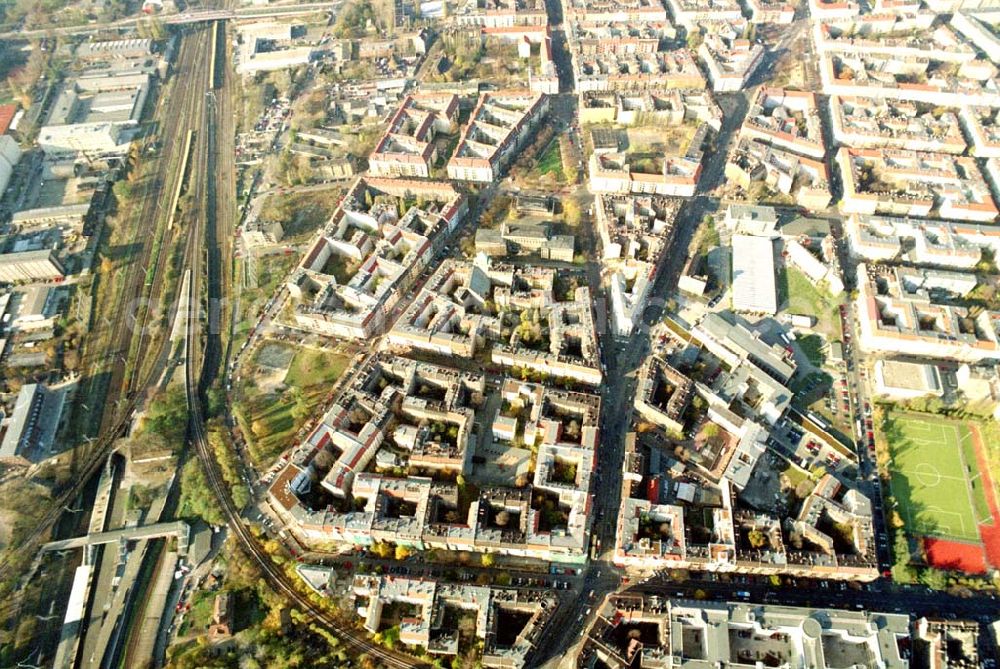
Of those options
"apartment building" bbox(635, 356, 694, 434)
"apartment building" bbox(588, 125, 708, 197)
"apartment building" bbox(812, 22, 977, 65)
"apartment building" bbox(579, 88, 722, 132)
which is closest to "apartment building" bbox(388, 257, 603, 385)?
"apartment building" bbox(635, 356, 694, 434)

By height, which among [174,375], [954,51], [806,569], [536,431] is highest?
[954,51]

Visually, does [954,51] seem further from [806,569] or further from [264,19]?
[264,19]

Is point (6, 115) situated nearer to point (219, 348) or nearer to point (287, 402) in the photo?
point (219, 348)

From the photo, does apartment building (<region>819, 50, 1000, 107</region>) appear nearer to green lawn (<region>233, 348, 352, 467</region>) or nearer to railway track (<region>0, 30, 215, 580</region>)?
green lawn (<region>233, 348, 352, 467</region>)

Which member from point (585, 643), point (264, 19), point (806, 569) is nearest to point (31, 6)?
point (264, 19)

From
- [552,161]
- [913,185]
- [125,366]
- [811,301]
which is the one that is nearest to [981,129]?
[913,185]

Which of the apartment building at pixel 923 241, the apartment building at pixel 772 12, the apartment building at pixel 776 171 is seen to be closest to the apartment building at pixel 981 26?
the apartment building at pixel 772 12

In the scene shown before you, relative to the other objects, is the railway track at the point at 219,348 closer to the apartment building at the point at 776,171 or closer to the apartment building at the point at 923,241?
the apartment building at the point at 923,241
